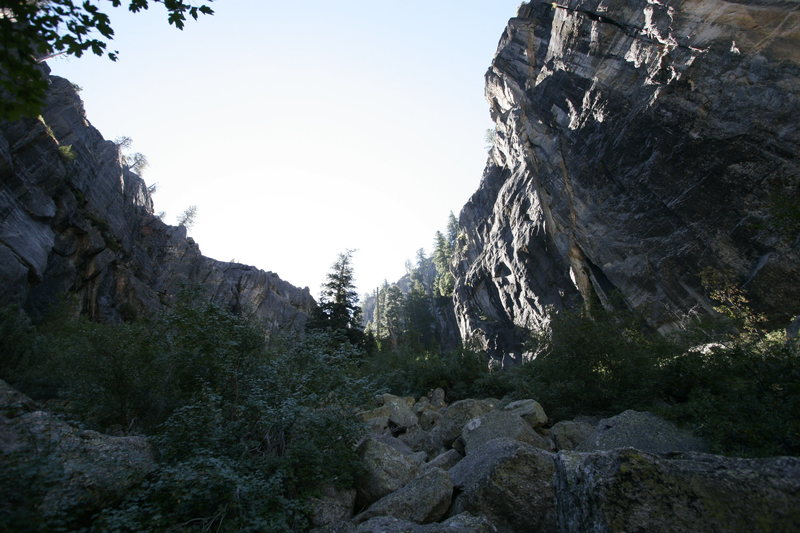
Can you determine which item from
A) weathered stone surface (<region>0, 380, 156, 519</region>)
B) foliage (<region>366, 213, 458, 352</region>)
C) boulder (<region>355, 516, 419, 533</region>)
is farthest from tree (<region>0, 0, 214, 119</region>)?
foliage (<region>366, 213, 458, 352</region>)

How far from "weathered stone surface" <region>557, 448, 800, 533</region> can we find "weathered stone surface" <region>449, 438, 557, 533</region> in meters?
2.02

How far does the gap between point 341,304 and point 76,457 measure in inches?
1057

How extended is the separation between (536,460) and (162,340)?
8857mm

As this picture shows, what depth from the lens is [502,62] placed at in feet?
132

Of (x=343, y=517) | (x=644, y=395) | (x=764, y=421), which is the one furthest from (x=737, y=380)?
(x=343, y=517)

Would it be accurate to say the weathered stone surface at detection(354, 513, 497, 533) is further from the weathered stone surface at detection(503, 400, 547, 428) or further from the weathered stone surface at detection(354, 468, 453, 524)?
the weathered stone surface at detection(503, 400, 547, 428)

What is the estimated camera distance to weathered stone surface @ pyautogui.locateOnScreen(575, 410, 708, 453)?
6703 millimetres

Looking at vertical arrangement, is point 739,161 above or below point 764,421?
above

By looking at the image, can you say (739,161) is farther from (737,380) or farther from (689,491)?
(689,491)

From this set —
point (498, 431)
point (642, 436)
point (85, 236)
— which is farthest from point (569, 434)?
point (85, 236)

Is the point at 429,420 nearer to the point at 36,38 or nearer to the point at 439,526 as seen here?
the point at 439,526

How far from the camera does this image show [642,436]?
23.4 ft

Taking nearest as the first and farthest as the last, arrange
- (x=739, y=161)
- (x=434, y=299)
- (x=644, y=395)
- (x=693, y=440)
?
(x=693, y=440), (x=644, y=395), (x=739, y=161), (x=434, y=299)

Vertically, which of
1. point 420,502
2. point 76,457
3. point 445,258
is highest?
point 445,258
